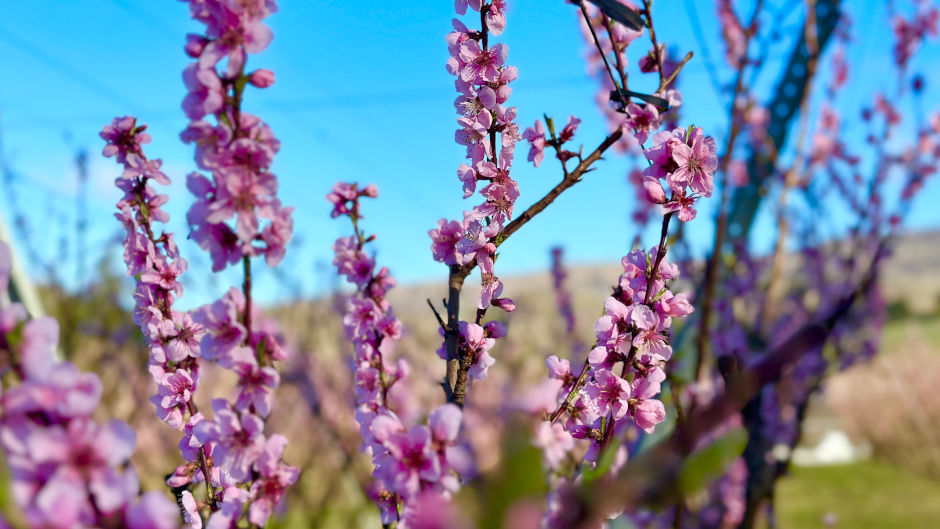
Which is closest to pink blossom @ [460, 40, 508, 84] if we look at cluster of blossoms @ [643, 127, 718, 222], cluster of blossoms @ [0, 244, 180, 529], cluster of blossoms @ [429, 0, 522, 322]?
cluster of blossoms @ [429, 0, 522, 322]

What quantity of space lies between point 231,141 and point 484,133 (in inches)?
15.6

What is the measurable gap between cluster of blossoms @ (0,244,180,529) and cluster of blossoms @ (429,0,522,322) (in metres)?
0.51

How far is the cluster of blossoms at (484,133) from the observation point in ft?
2.82

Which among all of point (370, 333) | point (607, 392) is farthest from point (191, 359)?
point (607, 392)

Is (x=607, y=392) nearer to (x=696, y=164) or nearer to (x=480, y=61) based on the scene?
(x=696, y=164)

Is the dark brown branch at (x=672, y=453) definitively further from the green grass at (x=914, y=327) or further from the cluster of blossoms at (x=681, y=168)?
the green grass at (x=914, y=327)

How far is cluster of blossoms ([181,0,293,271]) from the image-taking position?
22.5 inches

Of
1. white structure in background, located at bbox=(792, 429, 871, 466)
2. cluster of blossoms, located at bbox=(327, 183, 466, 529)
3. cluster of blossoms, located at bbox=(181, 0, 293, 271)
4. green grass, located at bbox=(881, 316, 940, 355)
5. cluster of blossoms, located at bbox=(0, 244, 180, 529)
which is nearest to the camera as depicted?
cluster of blossoms, located at bbox=(0, 244, 180, 529)

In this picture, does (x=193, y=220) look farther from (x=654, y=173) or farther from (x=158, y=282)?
(x=654, y=173)

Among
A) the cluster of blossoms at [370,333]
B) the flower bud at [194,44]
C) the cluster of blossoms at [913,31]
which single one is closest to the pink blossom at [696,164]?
the cluster of blossoms at [370,333]

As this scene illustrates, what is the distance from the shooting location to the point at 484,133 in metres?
0.88

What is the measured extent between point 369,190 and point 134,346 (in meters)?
5.46

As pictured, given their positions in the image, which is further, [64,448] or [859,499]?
[859,499]

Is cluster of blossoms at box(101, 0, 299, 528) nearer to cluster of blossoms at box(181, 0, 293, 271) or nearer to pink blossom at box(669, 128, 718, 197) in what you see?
cluster of blossoms at box(181, 0, 293, 271)
